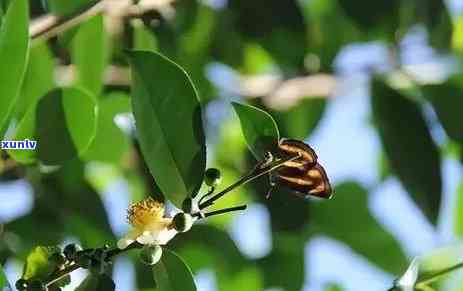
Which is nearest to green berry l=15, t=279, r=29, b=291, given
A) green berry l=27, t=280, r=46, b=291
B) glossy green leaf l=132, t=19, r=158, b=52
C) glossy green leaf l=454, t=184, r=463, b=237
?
green berry l=27, t=280, r=46, b=291

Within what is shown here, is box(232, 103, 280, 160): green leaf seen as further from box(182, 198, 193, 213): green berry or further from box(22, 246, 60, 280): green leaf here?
box(22, 246, 60, 280): green leaf

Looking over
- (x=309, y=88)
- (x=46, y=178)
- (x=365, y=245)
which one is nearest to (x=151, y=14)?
(x=46, y=178)

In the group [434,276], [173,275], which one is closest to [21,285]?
[173,275]

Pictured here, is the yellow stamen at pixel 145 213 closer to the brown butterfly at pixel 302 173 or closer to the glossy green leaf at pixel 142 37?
the brown butterfly at pixel 302 173

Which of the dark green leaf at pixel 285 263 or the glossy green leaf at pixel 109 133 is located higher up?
the glossy green leaf at pixel 109 133

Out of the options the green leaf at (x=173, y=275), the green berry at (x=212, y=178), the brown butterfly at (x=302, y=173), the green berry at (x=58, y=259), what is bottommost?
the green leaf at (x=173, y=275)

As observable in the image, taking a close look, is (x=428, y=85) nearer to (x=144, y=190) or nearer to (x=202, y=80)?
(x=202, y=80)

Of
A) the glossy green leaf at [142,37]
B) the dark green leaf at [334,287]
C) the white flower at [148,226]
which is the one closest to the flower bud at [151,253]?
the white flower at [148,226]
